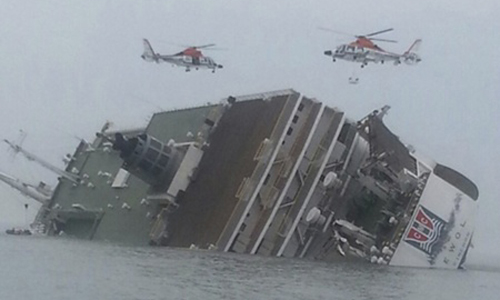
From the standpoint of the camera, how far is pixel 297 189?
55.8 metres

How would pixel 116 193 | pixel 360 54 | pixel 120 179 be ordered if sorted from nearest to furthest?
1. pixel 116 193
2. pixel 120 179
3. pixel 360 54

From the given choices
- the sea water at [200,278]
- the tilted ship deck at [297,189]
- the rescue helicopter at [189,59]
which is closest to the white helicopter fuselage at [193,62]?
the rescue helicopter at [189,59]

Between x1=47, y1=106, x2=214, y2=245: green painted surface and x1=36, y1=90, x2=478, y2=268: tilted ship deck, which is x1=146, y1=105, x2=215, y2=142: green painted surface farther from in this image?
x1=36, y1=90, x2=478, y2=268: tilted ship deck

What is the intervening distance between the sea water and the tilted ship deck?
7.80 ft

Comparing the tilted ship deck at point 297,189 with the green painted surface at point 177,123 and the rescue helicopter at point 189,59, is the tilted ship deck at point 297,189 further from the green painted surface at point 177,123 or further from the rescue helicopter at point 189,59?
the rescue helicopter at point 189,59

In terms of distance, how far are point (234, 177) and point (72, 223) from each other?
21767 mm

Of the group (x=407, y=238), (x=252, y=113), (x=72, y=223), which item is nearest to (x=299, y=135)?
(x=252, y=113)

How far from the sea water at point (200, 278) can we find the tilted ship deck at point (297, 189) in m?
2.38

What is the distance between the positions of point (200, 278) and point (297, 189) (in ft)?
64.7

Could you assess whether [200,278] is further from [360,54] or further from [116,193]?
[360,54]

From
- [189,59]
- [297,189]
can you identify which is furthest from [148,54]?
[297,189]

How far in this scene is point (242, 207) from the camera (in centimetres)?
5438

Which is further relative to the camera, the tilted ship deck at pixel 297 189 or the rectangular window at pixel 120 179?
the rectangular window at pixel 120 179

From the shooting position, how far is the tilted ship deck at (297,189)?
5475 cm
